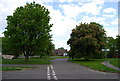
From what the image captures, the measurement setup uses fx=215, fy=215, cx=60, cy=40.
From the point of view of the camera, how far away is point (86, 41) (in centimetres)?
4375

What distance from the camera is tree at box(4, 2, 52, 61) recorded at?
117ft

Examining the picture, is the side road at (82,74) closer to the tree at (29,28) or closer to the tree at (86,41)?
the tree at (29,28)

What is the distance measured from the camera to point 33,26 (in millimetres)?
35750

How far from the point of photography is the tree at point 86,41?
144 feet

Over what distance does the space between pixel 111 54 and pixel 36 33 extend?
141 ft

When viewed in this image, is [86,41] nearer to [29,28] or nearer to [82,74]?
[29,28]

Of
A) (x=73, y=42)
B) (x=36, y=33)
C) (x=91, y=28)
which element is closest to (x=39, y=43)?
(x=36, y=33)

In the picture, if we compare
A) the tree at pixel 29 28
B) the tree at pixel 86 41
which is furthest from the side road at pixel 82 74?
the tree at pixel 86 41

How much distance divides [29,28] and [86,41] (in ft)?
43.6

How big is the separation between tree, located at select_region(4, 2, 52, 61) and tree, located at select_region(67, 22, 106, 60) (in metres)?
9.10

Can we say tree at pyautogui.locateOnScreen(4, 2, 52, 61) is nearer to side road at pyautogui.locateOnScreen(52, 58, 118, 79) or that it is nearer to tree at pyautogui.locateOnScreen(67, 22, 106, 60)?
tree at pyautogui.locateOnScreen(67, 22, 106, 60)

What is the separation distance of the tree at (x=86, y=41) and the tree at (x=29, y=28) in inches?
358

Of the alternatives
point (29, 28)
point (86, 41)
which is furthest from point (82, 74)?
point (86, 41)

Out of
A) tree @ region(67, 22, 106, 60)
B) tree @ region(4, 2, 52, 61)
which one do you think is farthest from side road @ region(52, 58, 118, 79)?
tree @ region(67, 22, 106, 60)
